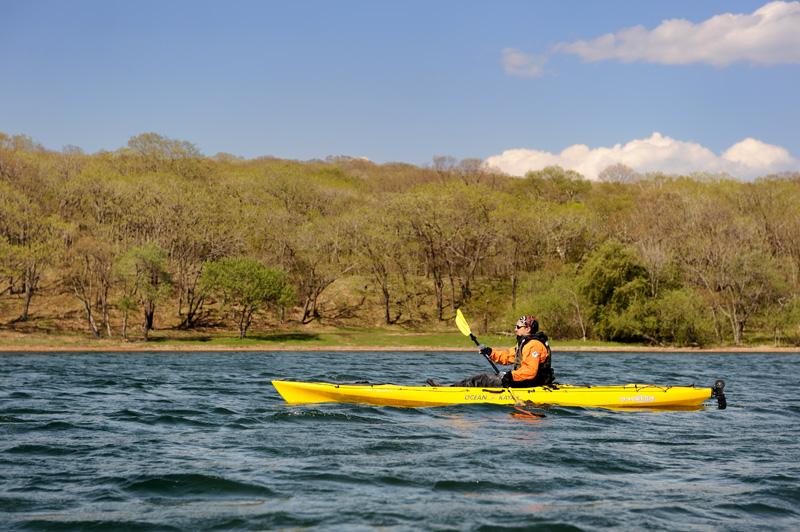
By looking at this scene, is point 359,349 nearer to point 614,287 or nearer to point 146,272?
point 146,272

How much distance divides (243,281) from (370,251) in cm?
1182

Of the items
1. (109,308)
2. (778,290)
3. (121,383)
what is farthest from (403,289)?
(121,383)

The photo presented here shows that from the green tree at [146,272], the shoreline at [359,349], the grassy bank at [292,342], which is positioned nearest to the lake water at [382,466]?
the shoreline at [359,349]

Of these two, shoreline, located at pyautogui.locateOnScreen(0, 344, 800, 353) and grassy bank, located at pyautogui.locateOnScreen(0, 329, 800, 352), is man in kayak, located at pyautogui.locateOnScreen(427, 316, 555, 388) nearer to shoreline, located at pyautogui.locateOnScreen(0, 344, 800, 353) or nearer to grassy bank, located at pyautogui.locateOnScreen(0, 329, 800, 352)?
shoreline, located at pyautogui.locateOnScreen(0, 344, 800, 353)

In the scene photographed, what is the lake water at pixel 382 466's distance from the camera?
6.54m

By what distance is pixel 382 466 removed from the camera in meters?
8.50

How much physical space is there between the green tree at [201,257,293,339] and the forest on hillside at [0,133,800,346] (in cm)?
13

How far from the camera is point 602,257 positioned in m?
45.0

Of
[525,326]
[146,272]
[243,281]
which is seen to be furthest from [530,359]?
[243,281]

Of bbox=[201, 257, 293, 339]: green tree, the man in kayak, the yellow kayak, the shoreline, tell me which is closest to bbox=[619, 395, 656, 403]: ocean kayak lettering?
the yellow kayak

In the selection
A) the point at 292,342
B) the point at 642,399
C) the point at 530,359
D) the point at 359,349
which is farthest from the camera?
the point at 292,342

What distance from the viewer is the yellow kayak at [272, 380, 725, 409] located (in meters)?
12.9

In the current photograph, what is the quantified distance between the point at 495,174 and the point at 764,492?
64610 millimetres

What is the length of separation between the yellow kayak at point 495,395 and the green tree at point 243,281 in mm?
30757
